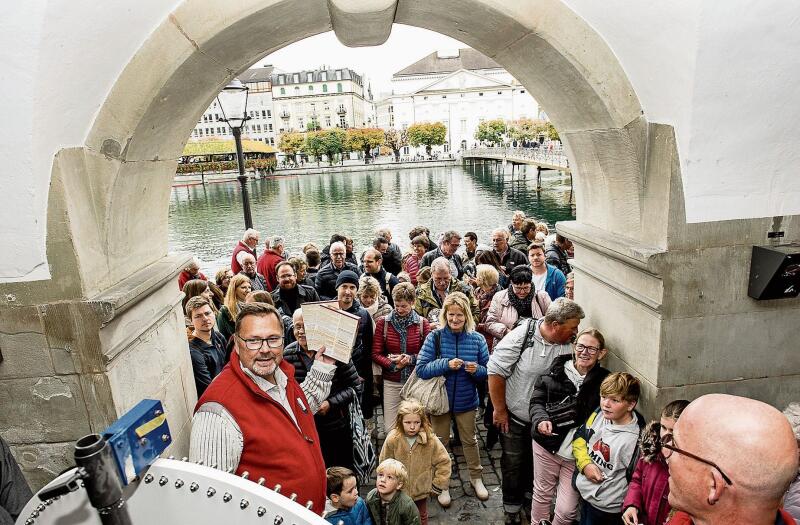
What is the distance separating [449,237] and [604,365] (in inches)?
132

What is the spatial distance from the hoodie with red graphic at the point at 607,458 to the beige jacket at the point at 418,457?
1.01m

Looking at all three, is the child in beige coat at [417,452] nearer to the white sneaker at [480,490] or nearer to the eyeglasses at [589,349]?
the white sneaker at [480,490]

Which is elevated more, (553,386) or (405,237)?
(553,386)

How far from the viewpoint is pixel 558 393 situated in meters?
3.37

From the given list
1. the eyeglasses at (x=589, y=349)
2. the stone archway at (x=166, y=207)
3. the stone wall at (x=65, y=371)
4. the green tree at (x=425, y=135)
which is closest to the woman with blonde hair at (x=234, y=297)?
the stone archway at (x=166, y=207)

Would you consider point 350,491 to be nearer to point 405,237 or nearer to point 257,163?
point 405,237

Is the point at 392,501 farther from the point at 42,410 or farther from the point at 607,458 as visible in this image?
the point at 42,410

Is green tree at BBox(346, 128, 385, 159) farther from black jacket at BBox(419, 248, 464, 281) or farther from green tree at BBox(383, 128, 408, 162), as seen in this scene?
black jacket at BBox(419, 248, 464, 281)

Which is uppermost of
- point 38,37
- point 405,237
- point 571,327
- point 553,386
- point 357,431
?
point 38,37

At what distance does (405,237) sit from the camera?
2133 cm

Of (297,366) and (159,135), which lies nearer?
(159,135)

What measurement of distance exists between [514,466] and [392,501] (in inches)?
44.8

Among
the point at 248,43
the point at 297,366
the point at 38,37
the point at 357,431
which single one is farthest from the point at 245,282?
the point at 38,37

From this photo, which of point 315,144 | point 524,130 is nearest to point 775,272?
point 315,144
